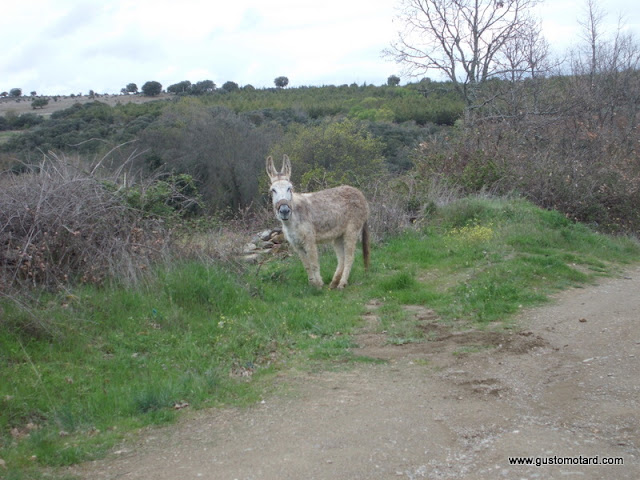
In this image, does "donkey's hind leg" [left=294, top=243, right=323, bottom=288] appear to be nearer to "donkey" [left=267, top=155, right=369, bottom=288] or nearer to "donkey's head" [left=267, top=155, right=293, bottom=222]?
"donkey" [left=267, top=155, right=369, bottom=288]

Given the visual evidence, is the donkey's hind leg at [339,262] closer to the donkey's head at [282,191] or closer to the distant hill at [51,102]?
the donkey's head at [282,191]

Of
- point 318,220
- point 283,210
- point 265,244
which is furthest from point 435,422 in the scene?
point 265,244

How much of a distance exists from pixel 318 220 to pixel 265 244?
11.0 feet

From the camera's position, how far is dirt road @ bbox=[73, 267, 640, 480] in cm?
466

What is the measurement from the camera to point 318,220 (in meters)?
10.6

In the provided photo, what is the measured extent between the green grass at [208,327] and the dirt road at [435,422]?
0.42 m

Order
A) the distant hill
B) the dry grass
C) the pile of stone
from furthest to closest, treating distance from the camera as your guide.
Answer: the distant hill → the pile of stone → the dry grass

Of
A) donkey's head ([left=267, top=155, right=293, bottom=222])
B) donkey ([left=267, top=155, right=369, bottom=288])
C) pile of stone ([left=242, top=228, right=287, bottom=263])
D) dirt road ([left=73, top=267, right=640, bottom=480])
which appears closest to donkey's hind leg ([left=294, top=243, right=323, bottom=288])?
donkey ([left=267, top=155, right=369, bottom=288])

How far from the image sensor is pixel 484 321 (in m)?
8.59

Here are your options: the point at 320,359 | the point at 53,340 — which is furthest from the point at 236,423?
the point at 53,340

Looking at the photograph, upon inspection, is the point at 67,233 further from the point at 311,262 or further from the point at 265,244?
the point at 265,244

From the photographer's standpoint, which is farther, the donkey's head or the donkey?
the donkey

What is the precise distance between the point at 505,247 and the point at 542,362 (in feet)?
18.3

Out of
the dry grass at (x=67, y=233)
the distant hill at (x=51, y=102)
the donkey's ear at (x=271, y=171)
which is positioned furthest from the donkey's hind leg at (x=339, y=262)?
the distant hill at (x=51, y=102)
